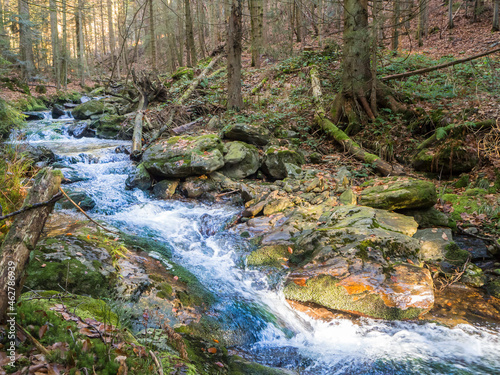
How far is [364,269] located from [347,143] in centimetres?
539

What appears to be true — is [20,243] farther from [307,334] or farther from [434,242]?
[434,242]

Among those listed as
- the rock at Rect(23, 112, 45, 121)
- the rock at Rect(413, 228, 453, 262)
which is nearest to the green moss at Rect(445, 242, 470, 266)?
the rock at Rect(413, 228, 453, 262)

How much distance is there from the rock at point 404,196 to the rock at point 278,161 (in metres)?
2.64

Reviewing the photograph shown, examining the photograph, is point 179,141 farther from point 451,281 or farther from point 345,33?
point 451,281

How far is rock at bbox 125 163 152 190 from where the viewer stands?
8094mm

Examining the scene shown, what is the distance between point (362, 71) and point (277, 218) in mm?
6343

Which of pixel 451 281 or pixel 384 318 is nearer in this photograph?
pixel 384 318

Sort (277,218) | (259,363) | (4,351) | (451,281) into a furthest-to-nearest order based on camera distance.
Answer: (277,218) < (451,281) < (259,363) < (4,351)

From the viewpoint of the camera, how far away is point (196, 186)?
25.7 feet

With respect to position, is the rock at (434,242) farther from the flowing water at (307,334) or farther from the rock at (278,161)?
the rock at (278,161)

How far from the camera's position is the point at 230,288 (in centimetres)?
454

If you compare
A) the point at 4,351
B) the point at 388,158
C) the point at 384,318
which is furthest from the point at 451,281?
the point at 4,351

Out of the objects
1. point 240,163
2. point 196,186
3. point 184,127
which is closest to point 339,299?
point 196,186

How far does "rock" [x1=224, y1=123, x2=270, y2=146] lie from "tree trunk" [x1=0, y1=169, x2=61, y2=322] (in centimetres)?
763
